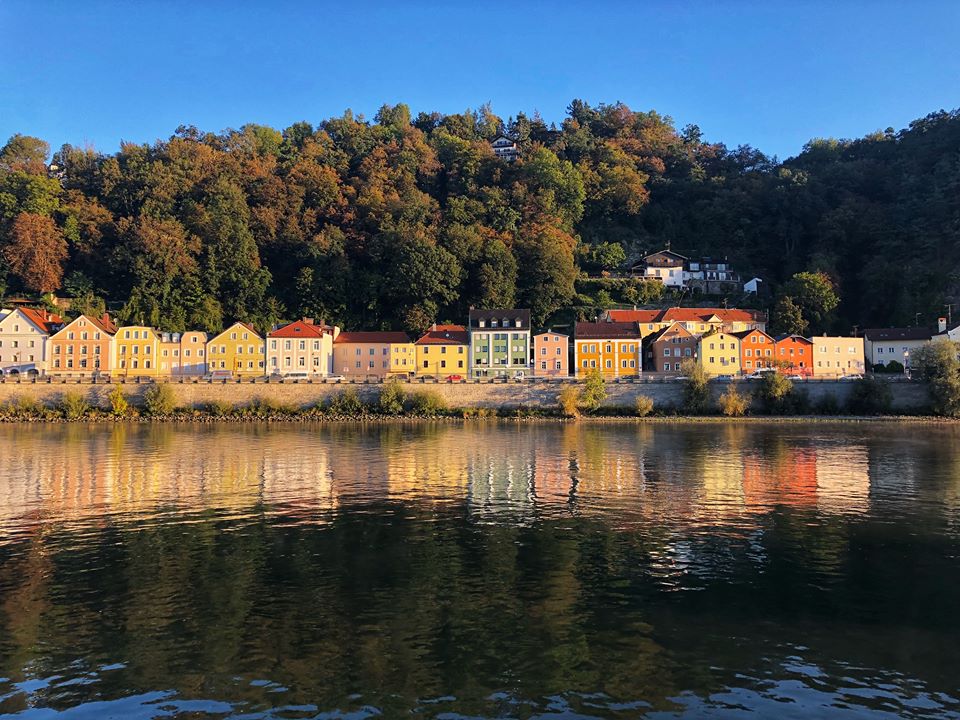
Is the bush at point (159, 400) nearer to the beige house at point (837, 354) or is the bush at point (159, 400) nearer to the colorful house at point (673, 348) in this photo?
the colorful house at point (673, 348)

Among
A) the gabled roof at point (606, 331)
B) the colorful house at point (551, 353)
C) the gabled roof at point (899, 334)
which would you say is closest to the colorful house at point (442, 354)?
the colorful house at point (551, 353)

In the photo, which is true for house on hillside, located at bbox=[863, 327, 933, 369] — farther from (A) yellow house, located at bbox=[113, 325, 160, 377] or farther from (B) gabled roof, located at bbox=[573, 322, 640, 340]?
(A) yellow house, located at bbox=[113, 325, 160, 377]

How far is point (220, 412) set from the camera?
191 feet

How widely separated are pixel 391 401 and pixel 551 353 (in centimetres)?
1873

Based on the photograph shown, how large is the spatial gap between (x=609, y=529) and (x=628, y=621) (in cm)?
694

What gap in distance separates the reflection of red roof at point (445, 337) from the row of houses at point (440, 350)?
10 centimetres

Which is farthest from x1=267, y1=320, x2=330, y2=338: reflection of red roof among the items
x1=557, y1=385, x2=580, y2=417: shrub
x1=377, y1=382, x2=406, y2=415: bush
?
x1=557, y1=385, x2=580, y2=417: shrub

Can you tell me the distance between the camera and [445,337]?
70562 millimetres

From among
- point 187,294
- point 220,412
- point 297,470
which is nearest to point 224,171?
point 187,294

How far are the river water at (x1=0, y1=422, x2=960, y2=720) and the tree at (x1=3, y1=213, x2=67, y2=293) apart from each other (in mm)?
54841

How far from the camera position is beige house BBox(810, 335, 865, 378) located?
69.5 metres

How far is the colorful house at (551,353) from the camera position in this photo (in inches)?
2739

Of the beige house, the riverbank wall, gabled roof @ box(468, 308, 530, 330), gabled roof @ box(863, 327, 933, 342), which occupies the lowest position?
the riverbank wall

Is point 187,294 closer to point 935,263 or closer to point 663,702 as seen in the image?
point 663,702
